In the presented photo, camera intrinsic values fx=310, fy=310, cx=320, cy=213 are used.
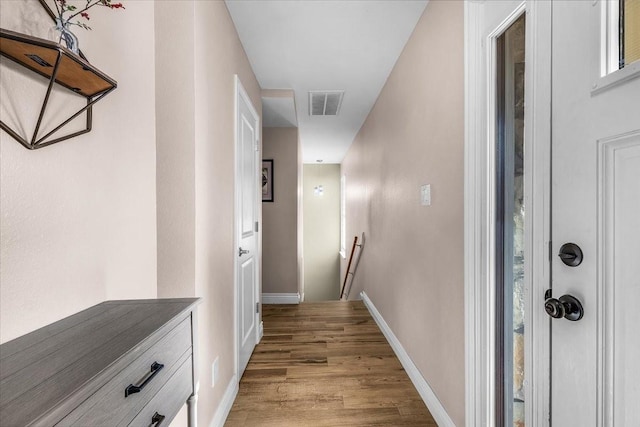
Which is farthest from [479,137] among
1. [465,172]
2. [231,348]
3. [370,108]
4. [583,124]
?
[370,108]

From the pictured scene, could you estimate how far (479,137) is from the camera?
1.36m

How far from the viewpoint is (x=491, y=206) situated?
1323 millimetres

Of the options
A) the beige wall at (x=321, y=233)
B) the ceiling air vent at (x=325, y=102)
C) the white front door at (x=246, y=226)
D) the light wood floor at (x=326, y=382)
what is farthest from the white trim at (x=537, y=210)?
the beige wall at (x=321, y=233)

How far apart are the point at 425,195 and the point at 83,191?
1.71 meters

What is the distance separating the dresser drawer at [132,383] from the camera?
1.76ft

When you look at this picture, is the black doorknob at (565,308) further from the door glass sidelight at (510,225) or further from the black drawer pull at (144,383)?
the black drawer pull at (144,383)

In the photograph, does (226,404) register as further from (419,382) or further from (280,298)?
(280,298)

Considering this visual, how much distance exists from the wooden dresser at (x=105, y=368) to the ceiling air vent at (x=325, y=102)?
2816mm

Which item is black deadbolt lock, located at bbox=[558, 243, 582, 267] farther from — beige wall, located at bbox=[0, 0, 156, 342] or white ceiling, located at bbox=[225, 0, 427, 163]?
white ceiling, located at bbox=[225, 0, 427, 163]

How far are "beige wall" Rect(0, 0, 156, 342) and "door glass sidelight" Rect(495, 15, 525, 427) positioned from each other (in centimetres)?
146

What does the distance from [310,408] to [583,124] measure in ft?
6.47

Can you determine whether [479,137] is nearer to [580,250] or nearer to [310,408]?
[580,250]

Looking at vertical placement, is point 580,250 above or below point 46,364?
above

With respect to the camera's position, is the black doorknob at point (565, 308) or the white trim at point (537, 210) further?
the white trim at point (537, 210)
